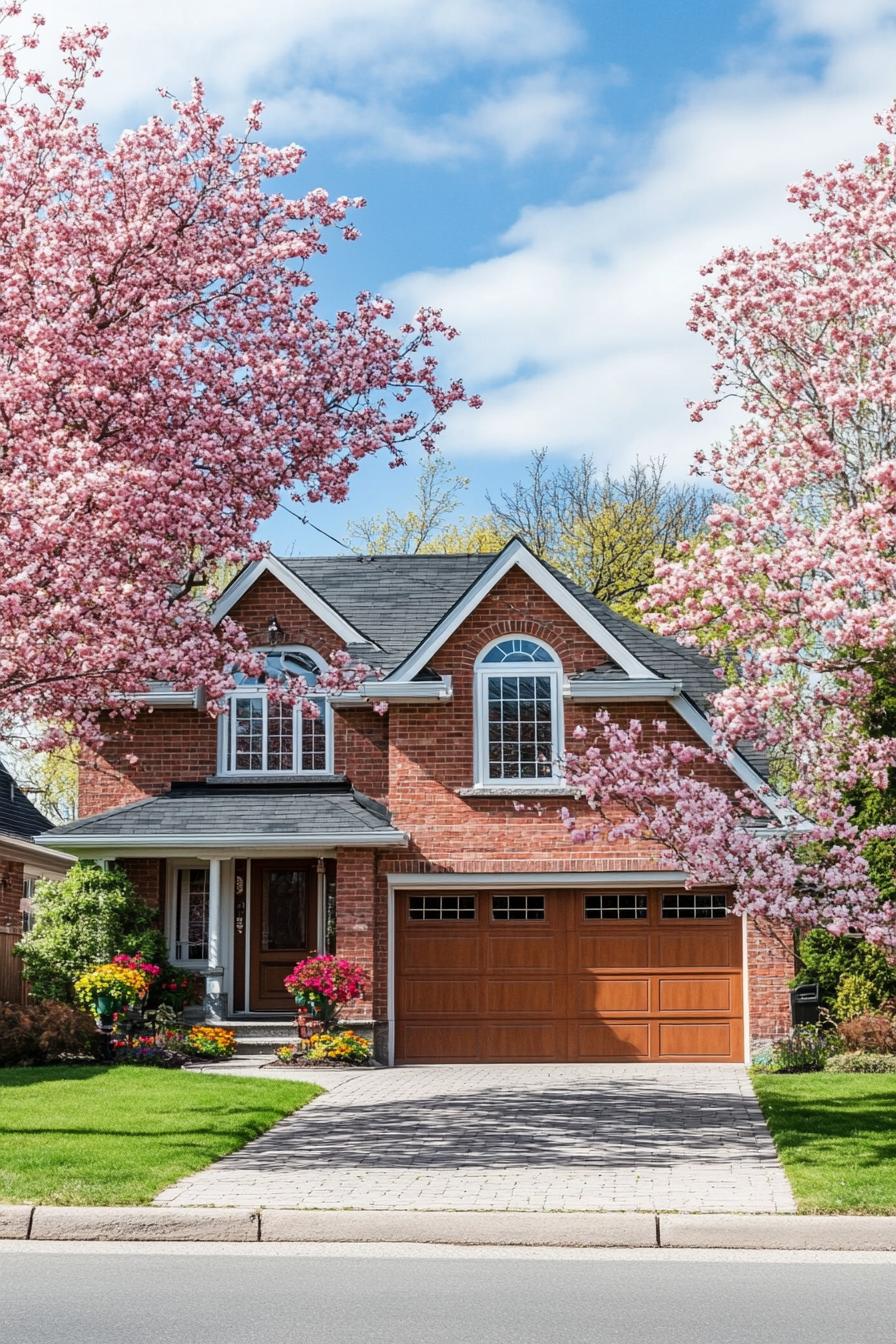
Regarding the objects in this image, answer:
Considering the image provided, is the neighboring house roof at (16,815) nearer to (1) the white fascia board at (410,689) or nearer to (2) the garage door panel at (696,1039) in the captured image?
(1) the white fascia board at (410,689)

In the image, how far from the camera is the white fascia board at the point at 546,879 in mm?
21234

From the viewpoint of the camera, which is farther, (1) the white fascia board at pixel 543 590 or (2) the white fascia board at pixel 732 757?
(1) the white fascia board at pixel 543 590

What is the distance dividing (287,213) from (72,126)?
6.64ft

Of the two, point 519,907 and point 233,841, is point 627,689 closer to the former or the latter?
point 519,907

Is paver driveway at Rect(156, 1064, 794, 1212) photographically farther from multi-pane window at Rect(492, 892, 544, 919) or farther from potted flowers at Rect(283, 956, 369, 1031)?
multi-pane window at Rect(492, 892, 544, 919)

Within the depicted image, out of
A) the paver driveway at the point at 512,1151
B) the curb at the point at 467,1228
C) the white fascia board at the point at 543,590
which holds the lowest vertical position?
the paver driveway at the point at 512,1151

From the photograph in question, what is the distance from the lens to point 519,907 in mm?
21688

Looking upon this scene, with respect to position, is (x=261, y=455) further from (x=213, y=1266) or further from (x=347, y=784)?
(x=347, y=784)

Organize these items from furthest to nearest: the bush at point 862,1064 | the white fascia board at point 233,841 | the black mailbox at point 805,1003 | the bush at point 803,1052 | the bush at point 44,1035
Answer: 1. the black mailbox at point 805,1003
2. the white fascia board at point 233,841
3. the bush at point 803,1052
4. the bush at point 862,1064
5. the bush at point 44,1035

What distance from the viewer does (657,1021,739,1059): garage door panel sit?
69.6 ft

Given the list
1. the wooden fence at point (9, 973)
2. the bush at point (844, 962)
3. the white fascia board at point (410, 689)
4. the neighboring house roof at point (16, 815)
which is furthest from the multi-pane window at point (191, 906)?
the bush at point (844, 962)

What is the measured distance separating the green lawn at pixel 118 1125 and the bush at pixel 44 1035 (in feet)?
1.91

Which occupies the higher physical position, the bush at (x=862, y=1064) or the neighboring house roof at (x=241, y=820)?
the neighboring house roof at (x=241, y=820)

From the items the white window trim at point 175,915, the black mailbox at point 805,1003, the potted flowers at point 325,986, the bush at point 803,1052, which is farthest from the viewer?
the white window trim at point 175,915
